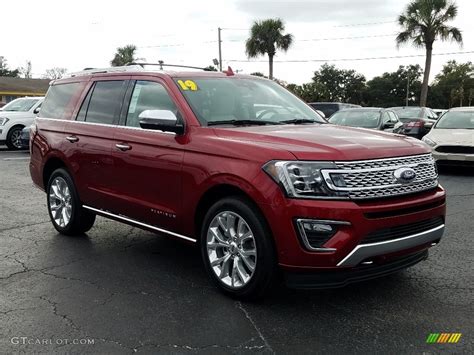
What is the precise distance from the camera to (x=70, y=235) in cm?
608

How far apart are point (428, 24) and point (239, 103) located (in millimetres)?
32897

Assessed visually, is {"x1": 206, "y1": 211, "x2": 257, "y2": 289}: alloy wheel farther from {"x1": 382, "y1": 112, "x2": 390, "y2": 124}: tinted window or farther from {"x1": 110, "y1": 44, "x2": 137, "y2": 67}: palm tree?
{"x1": 110, "y1": 44, "x2": 137, "y2": 67}: palm tree

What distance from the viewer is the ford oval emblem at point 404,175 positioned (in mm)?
3766

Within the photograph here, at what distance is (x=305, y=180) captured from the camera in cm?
357

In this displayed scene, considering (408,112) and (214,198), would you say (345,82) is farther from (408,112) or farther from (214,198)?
(214,198)

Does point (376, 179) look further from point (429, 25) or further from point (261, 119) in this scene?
point (429, 25)

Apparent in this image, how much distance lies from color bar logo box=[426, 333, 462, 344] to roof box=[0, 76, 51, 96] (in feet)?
181

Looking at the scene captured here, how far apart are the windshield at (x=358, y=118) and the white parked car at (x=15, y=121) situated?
9.47 metres

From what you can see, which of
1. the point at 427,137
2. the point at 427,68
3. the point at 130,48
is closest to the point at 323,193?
the point at 427,137

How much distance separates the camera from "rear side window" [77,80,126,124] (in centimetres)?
531

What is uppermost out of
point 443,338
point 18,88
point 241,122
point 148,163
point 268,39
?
point 268,39

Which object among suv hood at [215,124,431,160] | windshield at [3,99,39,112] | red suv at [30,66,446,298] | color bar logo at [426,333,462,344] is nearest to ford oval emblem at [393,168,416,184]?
red suv at [30,66,446,298]

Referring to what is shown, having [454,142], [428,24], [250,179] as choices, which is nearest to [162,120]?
[250,179]

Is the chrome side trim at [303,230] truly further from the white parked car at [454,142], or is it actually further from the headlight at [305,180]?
the white parked car at [454,142]
